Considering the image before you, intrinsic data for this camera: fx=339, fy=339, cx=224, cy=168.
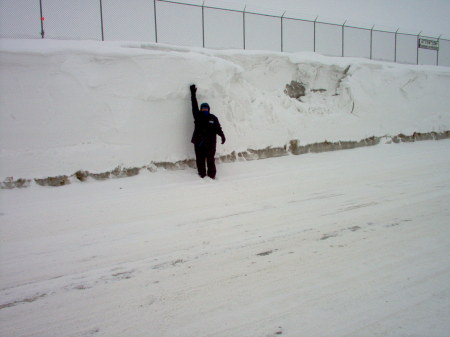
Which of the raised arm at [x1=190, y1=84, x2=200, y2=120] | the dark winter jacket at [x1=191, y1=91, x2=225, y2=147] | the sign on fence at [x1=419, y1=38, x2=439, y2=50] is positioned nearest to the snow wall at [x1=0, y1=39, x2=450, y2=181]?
the raised arm at [x1=190, y1=84, x2=200, y2=120]

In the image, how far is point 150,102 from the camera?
24.4 feet

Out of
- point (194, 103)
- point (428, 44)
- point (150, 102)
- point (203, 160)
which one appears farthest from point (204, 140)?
point (428, 44)

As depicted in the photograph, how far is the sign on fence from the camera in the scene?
19016 mm

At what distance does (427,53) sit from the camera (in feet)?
65.1

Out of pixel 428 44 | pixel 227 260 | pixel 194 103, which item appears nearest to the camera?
pixel 227 260

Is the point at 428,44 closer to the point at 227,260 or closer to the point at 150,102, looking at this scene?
the point at 150,102

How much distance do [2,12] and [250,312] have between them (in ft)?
35.1

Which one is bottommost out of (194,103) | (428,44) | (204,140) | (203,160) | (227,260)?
(227,260)

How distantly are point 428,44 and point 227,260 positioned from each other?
70.3 ft

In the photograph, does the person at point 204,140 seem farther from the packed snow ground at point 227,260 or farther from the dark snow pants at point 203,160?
the packed snow ground at point 227,260

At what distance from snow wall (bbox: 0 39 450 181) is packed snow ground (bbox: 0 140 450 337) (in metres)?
0.90

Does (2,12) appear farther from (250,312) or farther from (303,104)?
(250,312)

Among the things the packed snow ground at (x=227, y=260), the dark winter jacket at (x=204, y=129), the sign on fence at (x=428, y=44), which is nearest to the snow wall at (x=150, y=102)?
the dark winter jacket at (x=204, y=129)

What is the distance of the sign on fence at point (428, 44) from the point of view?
1902 cm
